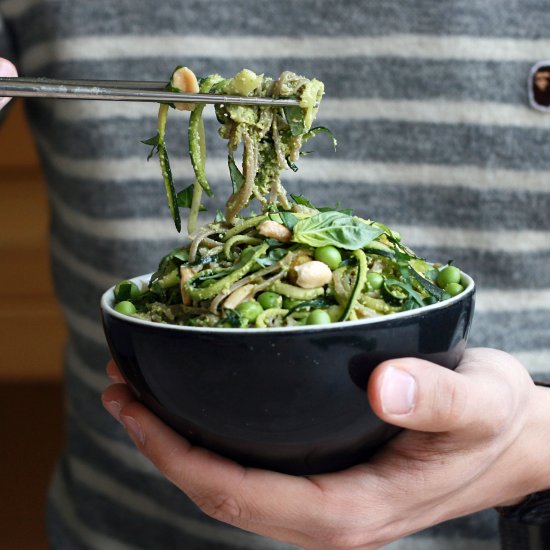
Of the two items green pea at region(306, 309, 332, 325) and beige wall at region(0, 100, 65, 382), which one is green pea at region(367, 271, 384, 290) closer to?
green pea at region(306, 309, 332, 325)

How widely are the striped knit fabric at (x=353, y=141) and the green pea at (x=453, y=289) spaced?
66cm

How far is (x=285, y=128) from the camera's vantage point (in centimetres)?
97

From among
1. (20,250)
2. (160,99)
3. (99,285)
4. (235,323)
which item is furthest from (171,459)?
(20,250)

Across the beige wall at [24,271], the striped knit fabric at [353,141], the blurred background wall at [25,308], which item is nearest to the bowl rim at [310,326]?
the striped knit fabric at [353,141]

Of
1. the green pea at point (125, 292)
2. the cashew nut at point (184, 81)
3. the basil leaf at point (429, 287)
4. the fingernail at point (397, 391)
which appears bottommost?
the fingernail at point (397, 391)

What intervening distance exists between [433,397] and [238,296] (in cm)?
23

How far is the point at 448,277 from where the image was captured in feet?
3.06

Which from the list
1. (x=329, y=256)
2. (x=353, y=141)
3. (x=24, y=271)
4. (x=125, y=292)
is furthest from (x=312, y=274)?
(x=24, y=271)

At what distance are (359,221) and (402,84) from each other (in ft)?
2.35

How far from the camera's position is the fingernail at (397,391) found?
774mm

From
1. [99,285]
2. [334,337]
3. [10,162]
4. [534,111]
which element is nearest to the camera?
[334,337]

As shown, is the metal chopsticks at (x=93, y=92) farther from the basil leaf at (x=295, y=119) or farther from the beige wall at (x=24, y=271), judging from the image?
the beige wall at (x=24, y=271)

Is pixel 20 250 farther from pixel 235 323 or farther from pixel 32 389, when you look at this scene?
pixel 235 323

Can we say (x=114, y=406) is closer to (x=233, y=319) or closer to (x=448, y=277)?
(x=233, y=319)
